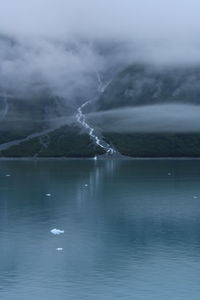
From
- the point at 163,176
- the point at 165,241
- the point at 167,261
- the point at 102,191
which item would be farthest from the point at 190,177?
the point at 167,261

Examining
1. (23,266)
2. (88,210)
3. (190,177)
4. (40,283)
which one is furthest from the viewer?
(190,177)

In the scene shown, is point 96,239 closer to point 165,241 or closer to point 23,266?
point 165,241

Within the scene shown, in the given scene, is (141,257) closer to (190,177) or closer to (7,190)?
(7,190)

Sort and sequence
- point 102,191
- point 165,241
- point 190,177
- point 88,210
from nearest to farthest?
point 165,241 < point 88,210 < point 102,191 < point 190,177

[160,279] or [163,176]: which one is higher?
[163,176]

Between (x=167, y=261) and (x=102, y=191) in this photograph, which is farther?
(x=102, y=191)

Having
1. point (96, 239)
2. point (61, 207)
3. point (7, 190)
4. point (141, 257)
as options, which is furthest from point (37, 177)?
point (141, 257)
